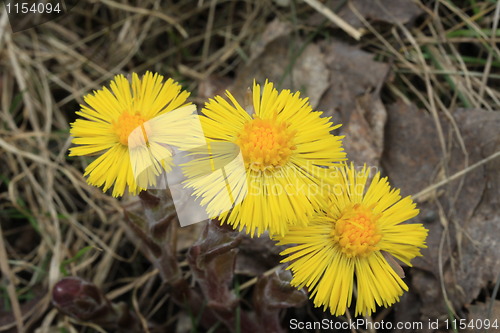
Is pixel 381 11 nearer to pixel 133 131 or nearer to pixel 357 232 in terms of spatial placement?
pixel 357 232

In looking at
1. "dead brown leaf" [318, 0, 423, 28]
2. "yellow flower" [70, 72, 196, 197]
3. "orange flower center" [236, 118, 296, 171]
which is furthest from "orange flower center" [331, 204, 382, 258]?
"dead brown leaf" [318, 0, 423, 28]

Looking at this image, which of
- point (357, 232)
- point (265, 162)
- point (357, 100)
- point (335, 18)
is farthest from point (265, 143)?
point (335, 18)

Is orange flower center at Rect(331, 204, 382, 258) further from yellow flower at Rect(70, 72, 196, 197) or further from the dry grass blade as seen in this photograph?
the dry grass blade

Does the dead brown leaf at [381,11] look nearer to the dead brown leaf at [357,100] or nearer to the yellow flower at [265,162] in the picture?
the dead brown leaf at [357,100]

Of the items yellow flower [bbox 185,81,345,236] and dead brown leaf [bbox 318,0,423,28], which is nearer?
yellow flower [bbox 185,81,345,236]

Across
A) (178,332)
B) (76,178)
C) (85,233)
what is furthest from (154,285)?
(76,178)

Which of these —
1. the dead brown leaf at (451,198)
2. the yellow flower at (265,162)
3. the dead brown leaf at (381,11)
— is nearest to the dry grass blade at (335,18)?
the dead brown leaf at (381,11)

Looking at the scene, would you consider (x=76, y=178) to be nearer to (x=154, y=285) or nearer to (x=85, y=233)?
(x=85, y=233)
